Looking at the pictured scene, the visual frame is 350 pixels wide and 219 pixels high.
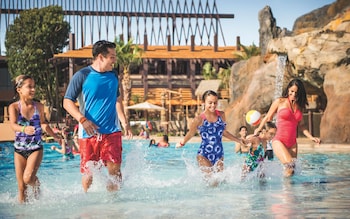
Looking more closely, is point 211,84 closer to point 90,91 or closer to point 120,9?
point 120,9

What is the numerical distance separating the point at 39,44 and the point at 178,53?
10754 millimetres

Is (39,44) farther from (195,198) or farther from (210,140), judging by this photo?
(195,198)

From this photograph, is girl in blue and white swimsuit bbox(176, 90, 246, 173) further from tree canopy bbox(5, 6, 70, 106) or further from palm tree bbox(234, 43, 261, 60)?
tree canopy bbox(5, 6, 70, 106)

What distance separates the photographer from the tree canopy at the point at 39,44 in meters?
47.5

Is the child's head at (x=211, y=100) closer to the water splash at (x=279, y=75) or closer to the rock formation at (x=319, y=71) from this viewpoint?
the rock formation at (x=319, y=71)

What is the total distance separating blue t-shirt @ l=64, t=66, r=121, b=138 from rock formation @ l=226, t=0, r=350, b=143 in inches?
532

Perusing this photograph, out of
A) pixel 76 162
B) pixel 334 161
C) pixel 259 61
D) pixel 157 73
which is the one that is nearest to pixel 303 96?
pixel 334 161

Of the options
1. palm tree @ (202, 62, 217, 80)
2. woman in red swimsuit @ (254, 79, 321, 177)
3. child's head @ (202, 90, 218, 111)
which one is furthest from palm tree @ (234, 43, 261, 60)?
child's head @ (202, 90, 218, 111)

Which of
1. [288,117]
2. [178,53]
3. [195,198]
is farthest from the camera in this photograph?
[178,53]

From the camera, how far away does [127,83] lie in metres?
40.0

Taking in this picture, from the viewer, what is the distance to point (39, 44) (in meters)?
48.3

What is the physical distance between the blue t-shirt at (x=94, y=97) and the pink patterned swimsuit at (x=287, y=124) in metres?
3.06

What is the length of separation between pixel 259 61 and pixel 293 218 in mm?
24462

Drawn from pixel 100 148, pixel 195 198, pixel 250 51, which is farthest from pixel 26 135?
pixel 250 51
